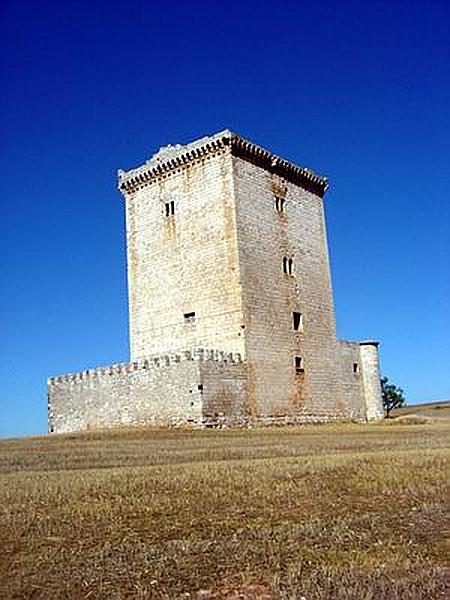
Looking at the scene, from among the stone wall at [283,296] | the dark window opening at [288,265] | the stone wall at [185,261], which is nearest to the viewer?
the stone wall at [283,296]

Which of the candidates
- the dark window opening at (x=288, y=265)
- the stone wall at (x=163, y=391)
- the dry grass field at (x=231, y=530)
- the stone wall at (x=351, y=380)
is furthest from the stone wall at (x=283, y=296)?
the dry grass field at (x=231, y=530)

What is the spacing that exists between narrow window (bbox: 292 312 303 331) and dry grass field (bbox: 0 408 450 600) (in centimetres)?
2237

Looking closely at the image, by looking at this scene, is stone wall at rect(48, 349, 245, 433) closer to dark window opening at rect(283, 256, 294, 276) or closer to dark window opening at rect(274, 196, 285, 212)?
dark window opening at rect(283, 256, 294, 276)

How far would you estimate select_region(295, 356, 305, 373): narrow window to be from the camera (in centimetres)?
3538

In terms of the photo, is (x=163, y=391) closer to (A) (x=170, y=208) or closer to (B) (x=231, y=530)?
(A) (x=170, y=208)

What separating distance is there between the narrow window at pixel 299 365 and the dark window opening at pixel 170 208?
10.6m

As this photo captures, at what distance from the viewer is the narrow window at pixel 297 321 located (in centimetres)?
3597

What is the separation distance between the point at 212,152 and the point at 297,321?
1035cm

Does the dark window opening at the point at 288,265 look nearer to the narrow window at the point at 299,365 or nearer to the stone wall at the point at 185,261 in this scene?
the stone wall at the point at 185,261

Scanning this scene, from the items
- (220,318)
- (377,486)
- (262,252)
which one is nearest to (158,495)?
(377,486)

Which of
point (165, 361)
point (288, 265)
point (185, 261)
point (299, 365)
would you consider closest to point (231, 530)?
point (165, 361)

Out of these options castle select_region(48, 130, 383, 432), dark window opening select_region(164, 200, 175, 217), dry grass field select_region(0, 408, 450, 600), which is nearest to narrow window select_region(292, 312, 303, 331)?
castle select_region(48, 130, 383, 432)

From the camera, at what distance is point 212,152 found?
3456 centimetres

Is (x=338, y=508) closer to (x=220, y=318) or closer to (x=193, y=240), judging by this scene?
(x=220, y=318)
